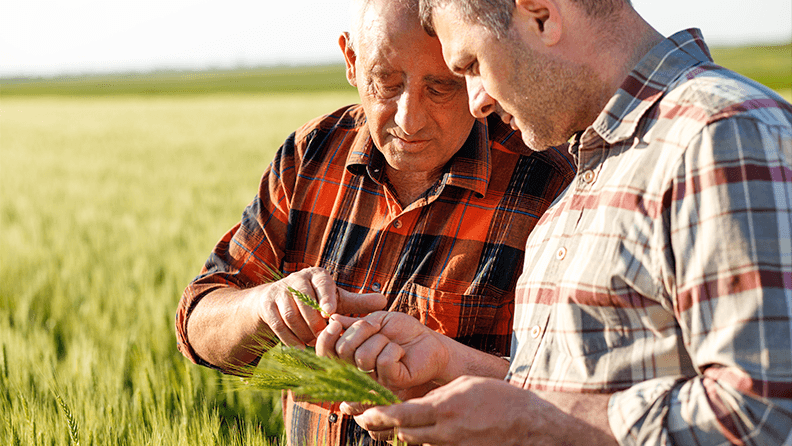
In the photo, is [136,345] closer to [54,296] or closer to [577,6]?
[54,296]

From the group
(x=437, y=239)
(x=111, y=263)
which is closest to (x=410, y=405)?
(x=437, y=239)

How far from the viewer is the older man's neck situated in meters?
1.94

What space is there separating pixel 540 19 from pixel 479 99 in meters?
0.26

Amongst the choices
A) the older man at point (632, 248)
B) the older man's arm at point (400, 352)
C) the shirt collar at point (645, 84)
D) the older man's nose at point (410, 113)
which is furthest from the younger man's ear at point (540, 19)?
the older man's arm at point (400, 352)

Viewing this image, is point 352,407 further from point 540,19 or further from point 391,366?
point 540,19

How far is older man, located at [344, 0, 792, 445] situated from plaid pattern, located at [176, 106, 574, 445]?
1.08ft

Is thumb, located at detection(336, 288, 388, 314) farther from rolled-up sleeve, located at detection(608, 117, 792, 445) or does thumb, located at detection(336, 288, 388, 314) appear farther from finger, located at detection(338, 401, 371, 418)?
rolled-up sleeve, located at detection(608, 117, 792, 445)

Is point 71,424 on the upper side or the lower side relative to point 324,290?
A: lower

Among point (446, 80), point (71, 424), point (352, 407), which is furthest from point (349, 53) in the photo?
point (71, 424)

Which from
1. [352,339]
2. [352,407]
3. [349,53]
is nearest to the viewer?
[352,339]

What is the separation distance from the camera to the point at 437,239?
184cm

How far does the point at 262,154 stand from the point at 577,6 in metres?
11.6

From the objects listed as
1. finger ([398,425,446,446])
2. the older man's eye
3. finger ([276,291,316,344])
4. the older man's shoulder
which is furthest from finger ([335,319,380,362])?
the older man's shoulder

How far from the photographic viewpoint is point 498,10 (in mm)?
1288
